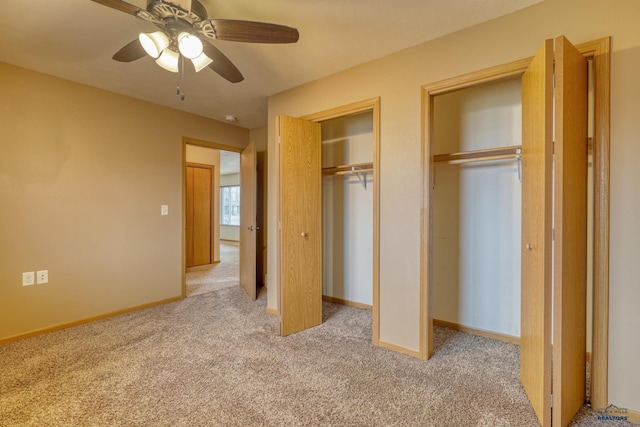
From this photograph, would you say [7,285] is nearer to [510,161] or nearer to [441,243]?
[441,243]

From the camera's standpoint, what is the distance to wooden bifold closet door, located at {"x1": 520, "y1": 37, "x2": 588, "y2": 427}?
1423mm

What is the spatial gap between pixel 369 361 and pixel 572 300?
4.31ft

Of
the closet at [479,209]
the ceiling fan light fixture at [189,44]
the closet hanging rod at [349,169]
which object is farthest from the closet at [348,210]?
the ceiling fan light fixture at [189,44]

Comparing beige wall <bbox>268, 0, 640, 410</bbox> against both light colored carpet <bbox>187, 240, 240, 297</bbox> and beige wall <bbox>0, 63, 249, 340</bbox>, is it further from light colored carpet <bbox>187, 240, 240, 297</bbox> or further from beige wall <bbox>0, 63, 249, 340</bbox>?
light colored carpet <bbox>187, 240, 240, 297</bbox>

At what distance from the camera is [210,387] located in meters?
1.87

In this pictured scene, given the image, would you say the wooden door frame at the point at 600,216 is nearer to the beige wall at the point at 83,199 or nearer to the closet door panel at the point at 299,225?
the closet door panel at the point at 299,225

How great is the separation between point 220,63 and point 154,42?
1.26 ft

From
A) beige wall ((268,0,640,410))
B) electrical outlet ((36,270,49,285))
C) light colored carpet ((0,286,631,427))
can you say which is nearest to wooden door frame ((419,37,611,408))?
beige wall ((268,0,640,410))

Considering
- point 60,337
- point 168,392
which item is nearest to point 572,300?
point 168,392

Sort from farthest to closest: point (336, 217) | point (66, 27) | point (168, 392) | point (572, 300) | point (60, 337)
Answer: point (336, 217)
point (60, 337)
point (66, 27)
point (168, 392)
point (572, 300)

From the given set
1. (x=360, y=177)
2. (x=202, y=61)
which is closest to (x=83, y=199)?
(x=202, y=61)

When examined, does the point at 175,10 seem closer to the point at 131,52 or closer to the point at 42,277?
the point at 131,52

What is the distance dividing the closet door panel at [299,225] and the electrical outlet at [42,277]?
2.17 meters

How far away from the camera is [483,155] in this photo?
244 cm
